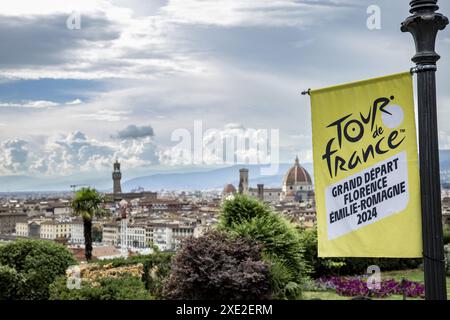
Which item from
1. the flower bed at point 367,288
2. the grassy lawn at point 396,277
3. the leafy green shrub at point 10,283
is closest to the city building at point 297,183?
the grassy lawn at point 396,277

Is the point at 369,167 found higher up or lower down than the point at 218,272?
higher up

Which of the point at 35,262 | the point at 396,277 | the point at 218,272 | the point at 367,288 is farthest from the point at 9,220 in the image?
the point at 218,272

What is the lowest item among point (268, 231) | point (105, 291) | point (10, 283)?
point (10, 283)

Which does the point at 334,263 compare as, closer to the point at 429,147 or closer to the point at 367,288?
the point at 367,288

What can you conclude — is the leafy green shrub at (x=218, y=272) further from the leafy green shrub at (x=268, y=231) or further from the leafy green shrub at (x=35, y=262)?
the leafy green shrub at (x=35, y=262)

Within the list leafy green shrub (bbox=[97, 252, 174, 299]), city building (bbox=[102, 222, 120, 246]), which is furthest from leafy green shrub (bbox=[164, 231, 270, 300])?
city building (bbox=[102, 222, 120, 246])

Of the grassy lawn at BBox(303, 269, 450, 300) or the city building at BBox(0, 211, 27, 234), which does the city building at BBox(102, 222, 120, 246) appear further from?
the grassy lawn at BBox(303, 269, 450, 300)
